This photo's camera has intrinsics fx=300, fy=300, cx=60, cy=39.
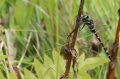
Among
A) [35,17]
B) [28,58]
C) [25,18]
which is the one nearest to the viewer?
[28,58]

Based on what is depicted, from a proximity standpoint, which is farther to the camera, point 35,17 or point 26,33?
point 35,17

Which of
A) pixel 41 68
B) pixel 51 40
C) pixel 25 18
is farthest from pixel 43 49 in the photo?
pixel 41 68

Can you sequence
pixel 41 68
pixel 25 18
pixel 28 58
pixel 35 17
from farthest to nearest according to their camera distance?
pixel 35 17, pixel 25 18, pixel 28 58, pixel 41 68

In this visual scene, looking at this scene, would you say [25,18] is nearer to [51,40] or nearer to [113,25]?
[51,40]

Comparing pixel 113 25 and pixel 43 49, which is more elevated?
pixel 113 25

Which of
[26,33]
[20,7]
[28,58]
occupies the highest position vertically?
[20,7]

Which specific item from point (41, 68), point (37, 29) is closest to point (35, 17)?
point (37, 29)
